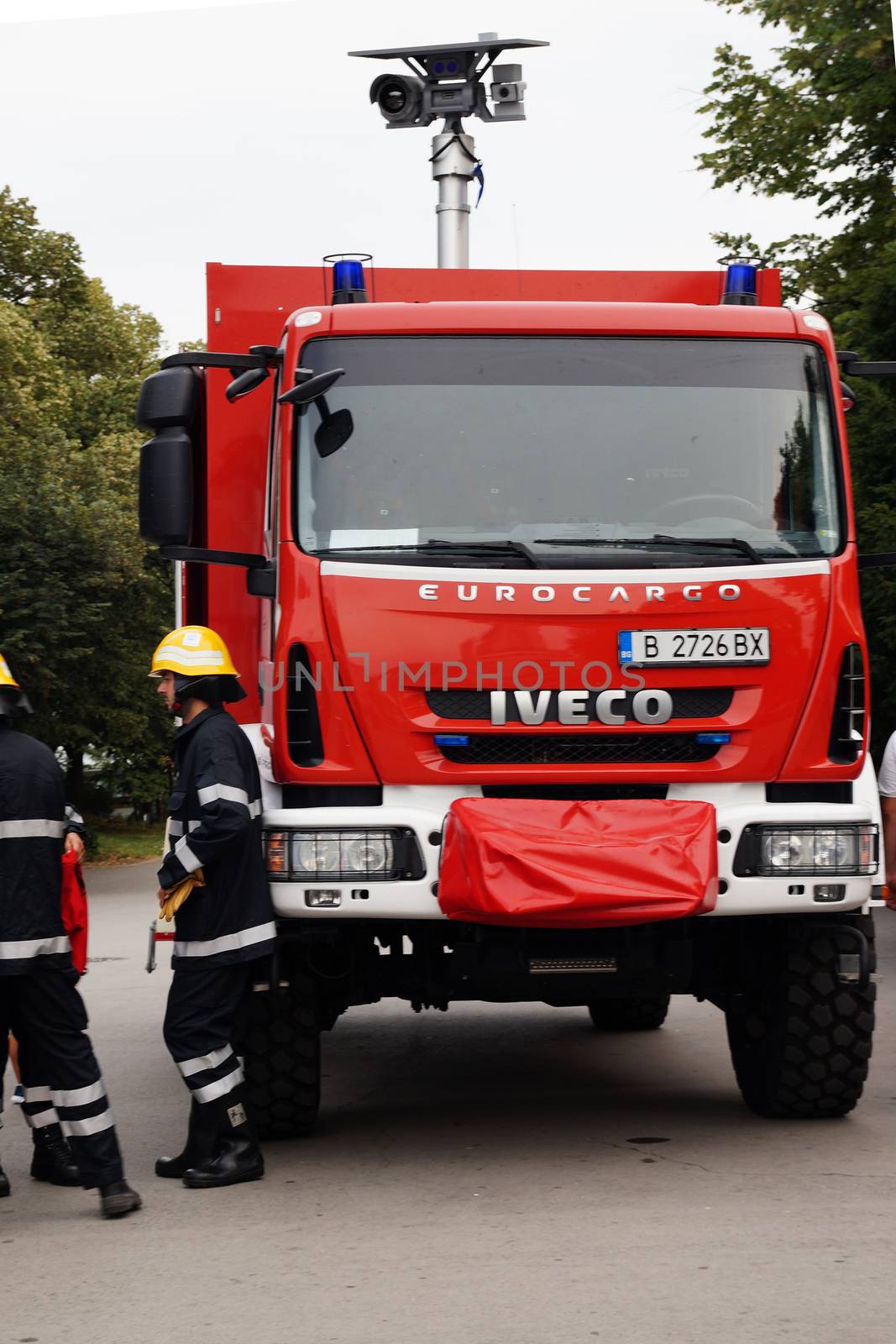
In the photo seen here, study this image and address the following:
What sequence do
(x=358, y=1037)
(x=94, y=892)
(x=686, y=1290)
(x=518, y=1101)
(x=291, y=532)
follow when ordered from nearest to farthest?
(x=686, y=1290), (x=291, y=532), (x=518, y=1101), (x=358, y=1037), (x=94, y=892)

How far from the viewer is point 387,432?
6.86 m

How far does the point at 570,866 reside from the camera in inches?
249

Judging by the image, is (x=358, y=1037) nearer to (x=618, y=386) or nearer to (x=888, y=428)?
(x=618, y=386)

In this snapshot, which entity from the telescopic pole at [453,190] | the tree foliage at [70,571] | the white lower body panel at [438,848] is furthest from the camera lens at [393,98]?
the tree foliage at [70,571]

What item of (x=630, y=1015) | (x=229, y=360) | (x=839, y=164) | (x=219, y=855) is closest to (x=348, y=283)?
(x=229, y=360)

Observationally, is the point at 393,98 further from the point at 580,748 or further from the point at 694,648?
the point at 580,748

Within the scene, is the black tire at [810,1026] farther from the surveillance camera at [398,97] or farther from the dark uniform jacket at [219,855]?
the surveillance camera at [398,97]

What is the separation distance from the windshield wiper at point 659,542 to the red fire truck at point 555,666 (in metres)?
0.01

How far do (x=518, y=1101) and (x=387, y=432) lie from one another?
3.09 m

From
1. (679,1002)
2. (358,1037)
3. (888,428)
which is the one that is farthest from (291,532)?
(888,428)

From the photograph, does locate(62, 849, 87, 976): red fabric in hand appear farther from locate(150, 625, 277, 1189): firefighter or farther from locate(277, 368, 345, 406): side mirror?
locate(277, 368, 345, 406): side mirror

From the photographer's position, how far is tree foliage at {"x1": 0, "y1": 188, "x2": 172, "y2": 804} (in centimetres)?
2400

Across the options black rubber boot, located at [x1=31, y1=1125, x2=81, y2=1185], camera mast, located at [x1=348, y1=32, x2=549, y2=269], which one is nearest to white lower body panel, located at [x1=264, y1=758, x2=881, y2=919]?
black rubber boot, located at [x1=31, y1=1125, x2=81, y2=1185]

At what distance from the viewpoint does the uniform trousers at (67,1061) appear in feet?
20.3
